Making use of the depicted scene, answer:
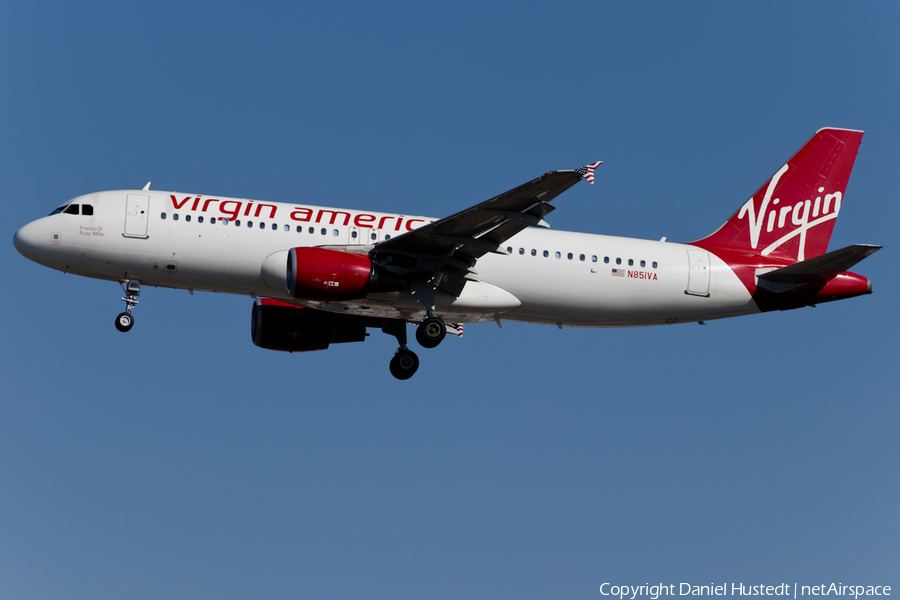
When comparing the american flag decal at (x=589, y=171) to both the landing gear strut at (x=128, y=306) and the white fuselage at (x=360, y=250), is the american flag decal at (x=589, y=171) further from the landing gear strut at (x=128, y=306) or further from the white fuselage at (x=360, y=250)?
the landing gear strut at (x=128, y=306)

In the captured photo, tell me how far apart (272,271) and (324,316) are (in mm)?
5369

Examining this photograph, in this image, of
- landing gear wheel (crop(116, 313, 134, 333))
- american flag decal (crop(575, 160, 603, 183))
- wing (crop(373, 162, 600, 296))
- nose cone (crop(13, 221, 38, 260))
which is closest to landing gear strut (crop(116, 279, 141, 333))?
landing gear wheel (crop(116, 313, 134, 333))

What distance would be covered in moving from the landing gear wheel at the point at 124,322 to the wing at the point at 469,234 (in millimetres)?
7900

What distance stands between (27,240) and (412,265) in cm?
Result: 1166

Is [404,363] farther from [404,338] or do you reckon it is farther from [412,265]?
[412,265]

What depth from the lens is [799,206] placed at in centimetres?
3562

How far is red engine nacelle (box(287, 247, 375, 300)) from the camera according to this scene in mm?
29047

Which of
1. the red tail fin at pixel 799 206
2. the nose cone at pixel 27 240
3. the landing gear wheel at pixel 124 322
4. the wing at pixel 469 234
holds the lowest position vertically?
the landing gear wheel at pixel 124 322

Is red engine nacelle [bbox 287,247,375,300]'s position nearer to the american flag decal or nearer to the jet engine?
the jet engine

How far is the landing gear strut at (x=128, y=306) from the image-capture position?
31.2m

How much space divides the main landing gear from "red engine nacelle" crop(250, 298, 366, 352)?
1.33 metres

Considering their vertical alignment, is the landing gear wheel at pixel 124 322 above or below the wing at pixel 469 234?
below

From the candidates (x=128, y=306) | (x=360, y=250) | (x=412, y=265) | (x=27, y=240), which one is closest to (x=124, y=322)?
(x=128, y=306)

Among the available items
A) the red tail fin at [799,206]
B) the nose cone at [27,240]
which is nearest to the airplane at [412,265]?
the nose cone at [27,240]
